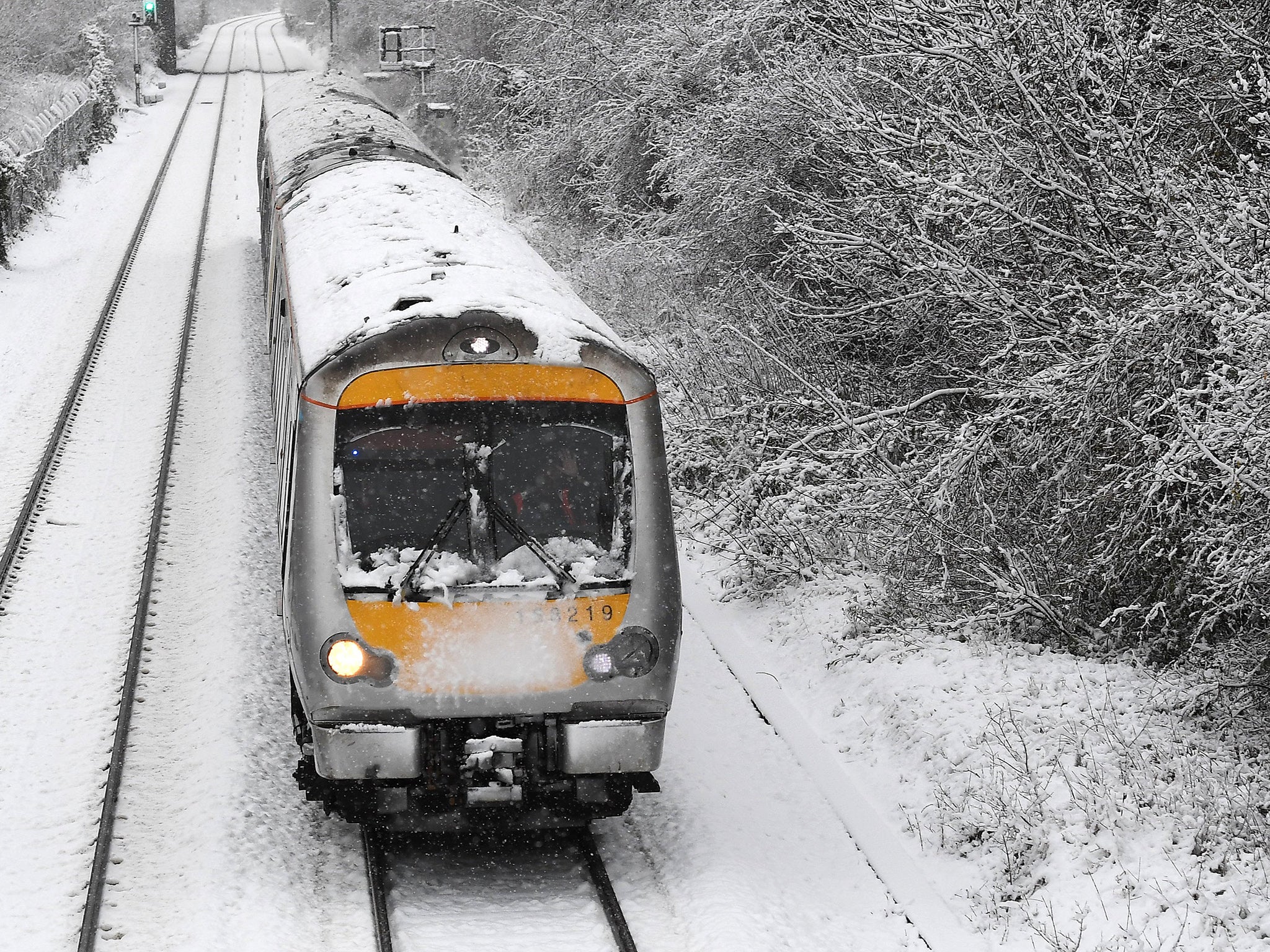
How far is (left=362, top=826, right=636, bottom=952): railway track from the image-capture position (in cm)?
595

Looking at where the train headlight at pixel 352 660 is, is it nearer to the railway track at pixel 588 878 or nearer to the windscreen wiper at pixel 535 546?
the windscreen wiper at pixel 535 546

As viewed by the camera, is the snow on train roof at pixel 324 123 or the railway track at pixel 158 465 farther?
the snow on train roof at pixel 324 123

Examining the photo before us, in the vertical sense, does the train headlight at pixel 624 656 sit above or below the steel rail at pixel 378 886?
above

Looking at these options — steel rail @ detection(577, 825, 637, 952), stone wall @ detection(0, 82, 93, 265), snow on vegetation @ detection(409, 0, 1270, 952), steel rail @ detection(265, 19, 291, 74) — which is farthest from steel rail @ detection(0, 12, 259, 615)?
steel rail @ detection(265, 19, 291, 74)

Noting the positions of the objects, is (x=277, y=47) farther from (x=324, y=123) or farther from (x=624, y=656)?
(x=624, y=656)

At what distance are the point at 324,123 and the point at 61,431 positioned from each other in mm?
4774

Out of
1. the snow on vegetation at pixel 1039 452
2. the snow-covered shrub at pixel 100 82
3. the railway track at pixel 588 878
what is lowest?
the snow-covered shrub at pixel 100 82

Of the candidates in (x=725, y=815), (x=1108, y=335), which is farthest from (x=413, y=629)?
(x=1108, y=335)

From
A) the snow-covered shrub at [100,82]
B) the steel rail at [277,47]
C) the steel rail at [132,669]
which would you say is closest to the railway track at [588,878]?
the steel rail at [132,669]

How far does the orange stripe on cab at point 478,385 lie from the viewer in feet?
19.9

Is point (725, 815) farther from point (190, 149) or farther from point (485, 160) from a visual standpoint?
point (190, 149)

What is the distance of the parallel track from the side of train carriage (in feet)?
3.55

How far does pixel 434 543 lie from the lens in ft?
19.8

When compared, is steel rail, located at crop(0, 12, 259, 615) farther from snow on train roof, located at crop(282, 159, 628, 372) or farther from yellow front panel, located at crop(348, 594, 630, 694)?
yellow front panel, located at crop(348, 594, 630, 694)
